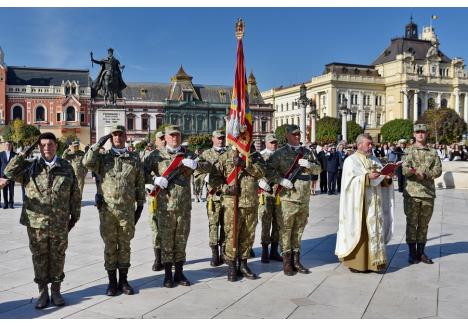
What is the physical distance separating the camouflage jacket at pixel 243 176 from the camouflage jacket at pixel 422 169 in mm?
2241

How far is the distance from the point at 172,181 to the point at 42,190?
4.73 feet

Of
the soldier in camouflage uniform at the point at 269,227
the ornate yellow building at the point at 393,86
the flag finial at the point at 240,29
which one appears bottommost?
the soldier in camouflage uniform at the point at 269,227

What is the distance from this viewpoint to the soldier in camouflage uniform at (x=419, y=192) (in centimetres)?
700

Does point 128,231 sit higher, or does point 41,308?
point 128,231

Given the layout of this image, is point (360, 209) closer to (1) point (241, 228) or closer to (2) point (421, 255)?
(2) point (421, 255)

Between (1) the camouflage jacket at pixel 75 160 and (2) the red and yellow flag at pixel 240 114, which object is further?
(1) the camouflage jacket at pixel 75 160

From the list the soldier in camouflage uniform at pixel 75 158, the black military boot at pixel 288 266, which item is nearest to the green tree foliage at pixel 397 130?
the soldier in camouflage uniform at pixel 75 158

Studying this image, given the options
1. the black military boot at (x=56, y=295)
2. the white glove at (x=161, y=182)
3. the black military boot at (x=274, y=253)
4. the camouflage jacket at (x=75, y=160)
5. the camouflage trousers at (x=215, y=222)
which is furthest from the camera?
the camouflage jacket at (x=75, y=160)

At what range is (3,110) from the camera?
233ft

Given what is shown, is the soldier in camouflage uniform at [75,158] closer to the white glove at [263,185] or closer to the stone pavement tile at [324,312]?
the white glove at [263,185]

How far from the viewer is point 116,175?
17.8 feet
